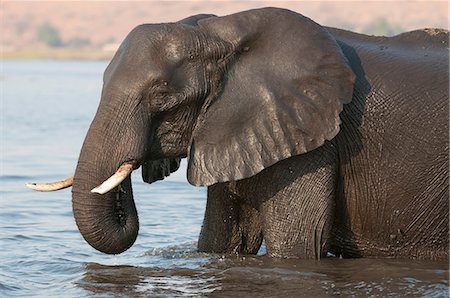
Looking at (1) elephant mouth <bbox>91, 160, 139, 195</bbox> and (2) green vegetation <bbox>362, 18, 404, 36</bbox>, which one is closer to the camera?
(1) elephant mouth <bbox>91, 160, 139, 195</bbox>

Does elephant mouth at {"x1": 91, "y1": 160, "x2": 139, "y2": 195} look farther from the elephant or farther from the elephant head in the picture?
the elephant head

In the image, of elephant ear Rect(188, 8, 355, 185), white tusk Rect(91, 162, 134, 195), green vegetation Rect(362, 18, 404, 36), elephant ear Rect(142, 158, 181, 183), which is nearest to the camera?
white tusk Rect(91, 162, 134, 195)

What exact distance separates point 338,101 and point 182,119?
101 cm

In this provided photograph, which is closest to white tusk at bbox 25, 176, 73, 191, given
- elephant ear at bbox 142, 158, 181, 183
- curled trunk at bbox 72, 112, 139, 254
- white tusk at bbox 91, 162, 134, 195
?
curled trunk at bbox 72, 112, 139, 254

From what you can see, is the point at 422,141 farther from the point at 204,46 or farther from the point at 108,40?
the point at 108,40

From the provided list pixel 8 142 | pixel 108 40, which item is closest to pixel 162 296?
pixel 8 142

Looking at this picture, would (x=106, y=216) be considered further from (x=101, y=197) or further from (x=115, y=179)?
(x=115, y=179)

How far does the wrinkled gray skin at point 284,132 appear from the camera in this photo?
7.47 meters

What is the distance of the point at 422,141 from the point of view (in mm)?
8016

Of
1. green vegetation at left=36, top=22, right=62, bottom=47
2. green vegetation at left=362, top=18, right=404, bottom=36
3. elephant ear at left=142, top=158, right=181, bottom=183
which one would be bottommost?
elephant ear at left=142, top=158, right=181, bottom=183

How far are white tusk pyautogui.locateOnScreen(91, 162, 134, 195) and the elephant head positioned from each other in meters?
0.16

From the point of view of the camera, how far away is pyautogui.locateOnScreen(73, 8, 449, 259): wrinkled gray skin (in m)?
7.47

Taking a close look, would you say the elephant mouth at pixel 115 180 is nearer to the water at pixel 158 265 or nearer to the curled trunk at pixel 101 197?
the curled trunk at pixel 101 197

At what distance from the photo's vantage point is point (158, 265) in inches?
347
